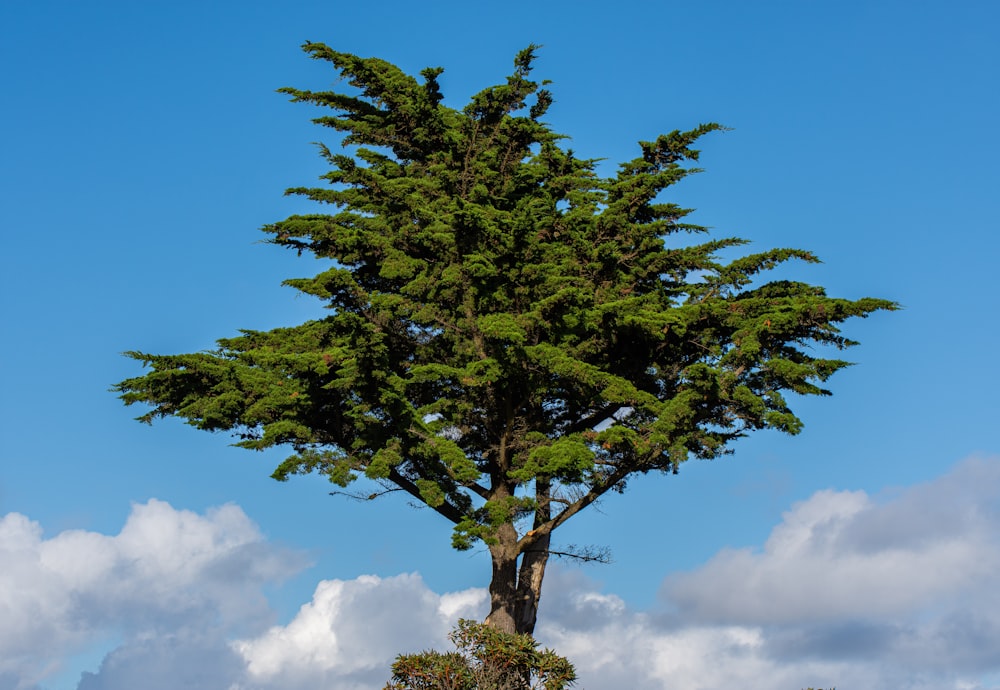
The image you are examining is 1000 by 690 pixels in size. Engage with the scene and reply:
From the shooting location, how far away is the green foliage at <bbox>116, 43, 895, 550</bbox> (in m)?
21.9

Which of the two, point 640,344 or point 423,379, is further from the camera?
point 640,344

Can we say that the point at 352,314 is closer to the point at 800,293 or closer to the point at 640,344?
the point at 640,344

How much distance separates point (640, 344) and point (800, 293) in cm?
408

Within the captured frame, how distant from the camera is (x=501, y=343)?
2164cm

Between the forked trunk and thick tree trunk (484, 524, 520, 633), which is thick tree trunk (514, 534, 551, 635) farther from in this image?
thick tree trunk (484, 524, 520, 633)

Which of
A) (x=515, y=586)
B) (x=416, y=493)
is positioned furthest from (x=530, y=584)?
(x=416, y=493)

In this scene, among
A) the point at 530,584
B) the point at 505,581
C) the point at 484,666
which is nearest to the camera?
the point at 484,666

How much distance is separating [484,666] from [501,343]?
6.72 m

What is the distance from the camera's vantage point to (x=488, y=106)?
2611cm

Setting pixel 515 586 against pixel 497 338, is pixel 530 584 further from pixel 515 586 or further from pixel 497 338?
pixel 497 338

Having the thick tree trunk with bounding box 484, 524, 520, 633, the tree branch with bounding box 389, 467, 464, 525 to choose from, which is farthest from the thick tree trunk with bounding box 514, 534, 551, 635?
the tree branch with bounding box 389, 467, 464, 525

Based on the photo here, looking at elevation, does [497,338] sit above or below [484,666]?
above

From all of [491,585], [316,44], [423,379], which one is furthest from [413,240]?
[491,585]

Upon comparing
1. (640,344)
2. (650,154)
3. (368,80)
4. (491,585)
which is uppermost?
(368,80)
